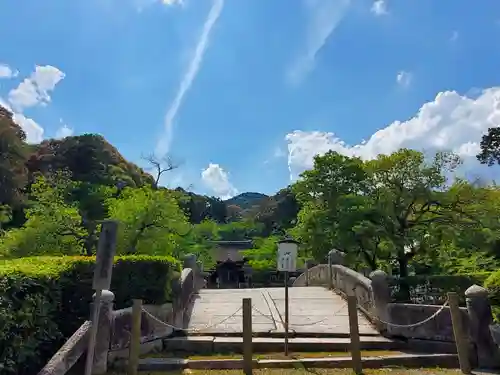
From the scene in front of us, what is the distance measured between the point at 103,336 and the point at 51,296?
3.14 feet

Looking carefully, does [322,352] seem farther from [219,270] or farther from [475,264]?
[219,270]

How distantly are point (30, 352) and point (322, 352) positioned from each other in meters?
4.54

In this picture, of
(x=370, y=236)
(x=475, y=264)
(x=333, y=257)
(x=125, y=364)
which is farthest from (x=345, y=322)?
(x=475, y=264)

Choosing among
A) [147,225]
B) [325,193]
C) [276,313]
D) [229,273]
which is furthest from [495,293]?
[229,273]

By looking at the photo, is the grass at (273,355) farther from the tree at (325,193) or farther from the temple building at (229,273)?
the temple building at (229,273)

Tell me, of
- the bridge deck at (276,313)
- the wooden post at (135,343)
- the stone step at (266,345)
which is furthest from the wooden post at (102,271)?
the bridge deck at (276,313)

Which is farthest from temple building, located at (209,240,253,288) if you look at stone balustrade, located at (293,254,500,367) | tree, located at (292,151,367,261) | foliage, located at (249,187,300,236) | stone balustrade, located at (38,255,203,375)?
stone balustrade, located at (38,255,203,375)

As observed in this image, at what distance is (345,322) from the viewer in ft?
28.8

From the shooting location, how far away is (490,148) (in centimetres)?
1928

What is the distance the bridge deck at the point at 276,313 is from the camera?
8.13 metres

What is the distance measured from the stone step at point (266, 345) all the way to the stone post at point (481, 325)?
1336 millimetres

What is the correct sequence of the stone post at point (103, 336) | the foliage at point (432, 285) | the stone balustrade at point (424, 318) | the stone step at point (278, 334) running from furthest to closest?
the foliage at point (432, 285) → the stone step at point (278, 334) → the stone balustrade at point (424, 318) → the stone post at point (103, 336)

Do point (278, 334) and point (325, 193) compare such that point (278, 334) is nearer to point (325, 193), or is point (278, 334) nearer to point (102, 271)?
point (102, 271)

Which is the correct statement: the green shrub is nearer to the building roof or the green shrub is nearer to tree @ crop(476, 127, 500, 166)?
tree @ crop(476, 127, 500, 166)
